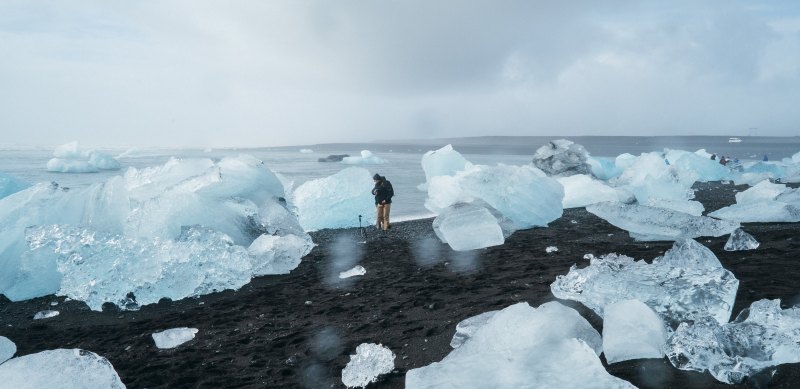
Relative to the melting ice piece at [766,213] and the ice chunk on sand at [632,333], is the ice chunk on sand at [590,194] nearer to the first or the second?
the melting ice piece at [766,213]

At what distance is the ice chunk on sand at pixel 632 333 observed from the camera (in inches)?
131

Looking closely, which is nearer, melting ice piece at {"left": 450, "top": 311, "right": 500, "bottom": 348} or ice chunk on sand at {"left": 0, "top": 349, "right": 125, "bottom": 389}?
A: ice chunk on sand at {"left": 0, "top": 349, "right": 125, "bottom": 389}

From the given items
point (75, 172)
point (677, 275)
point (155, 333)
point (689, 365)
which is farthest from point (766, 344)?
point (75, 172)

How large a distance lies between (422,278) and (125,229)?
191 inches

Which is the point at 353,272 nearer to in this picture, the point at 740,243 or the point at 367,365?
the point at 367,365

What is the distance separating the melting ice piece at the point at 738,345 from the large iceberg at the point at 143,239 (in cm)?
566

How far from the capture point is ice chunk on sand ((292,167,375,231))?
1268cm

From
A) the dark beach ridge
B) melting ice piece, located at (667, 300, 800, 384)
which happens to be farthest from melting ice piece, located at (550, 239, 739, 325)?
melting ice piece, located at (667, 300, 800, 384)

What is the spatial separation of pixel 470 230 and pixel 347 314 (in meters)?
3.63

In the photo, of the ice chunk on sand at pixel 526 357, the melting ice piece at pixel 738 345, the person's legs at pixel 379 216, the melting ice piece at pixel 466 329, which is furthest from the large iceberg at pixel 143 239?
the melting ice piece at pixel 738 345

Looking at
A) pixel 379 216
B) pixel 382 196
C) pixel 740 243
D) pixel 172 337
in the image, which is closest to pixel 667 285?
pixel 740 243

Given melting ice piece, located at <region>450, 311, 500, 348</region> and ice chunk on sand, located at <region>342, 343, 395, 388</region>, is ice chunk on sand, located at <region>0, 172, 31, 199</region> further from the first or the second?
melting ice piece, located at <region>450, 311, 500, 348</region>

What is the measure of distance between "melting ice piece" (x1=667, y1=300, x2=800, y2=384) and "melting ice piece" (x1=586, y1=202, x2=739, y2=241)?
4.52 meters

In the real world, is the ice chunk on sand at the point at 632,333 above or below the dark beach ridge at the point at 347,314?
above
